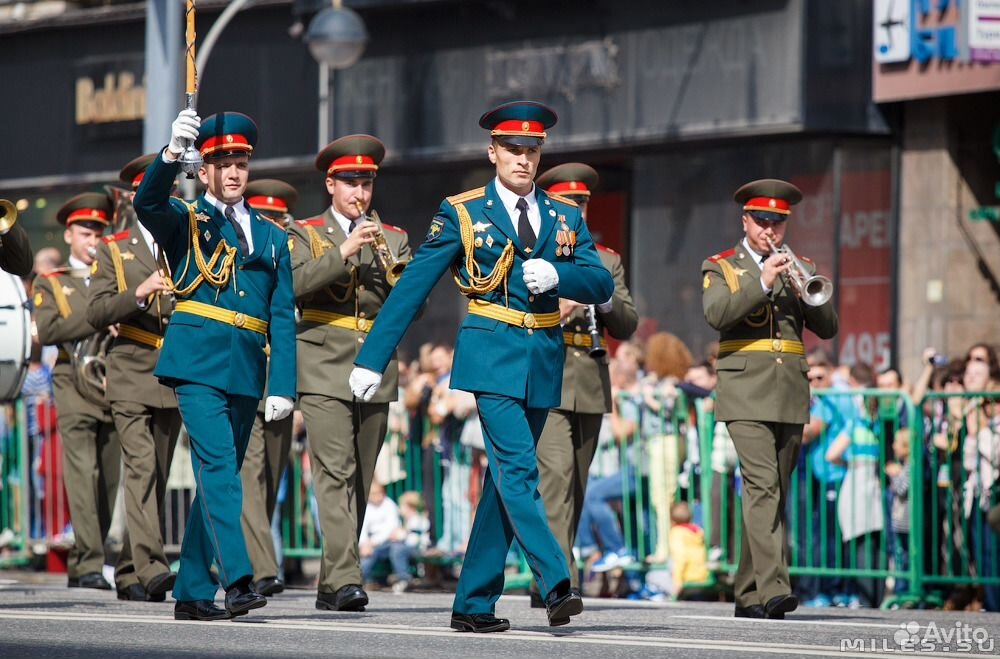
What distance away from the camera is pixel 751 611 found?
37.2 feet

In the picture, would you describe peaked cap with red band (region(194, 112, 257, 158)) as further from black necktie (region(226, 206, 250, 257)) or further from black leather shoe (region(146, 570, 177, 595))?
black leather shoe (region(146, 570, 177, 595))

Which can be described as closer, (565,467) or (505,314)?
(505,314)

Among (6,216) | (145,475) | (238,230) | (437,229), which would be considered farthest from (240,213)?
(145,475)

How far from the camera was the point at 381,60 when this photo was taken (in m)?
23.0

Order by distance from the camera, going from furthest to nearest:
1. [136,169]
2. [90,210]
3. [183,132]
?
[90,210], [136,169], [183,132]

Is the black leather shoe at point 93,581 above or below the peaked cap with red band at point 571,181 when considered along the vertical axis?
below

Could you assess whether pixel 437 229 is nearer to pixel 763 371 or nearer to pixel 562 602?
pixel 562 602

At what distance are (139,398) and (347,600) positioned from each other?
1.73m

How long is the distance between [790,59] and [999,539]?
7145 mm

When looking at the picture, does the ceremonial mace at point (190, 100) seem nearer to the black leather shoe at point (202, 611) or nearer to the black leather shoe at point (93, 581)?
the black leather shoe at point (202, 611)

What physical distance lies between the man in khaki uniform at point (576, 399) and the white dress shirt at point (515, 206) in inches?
93.1

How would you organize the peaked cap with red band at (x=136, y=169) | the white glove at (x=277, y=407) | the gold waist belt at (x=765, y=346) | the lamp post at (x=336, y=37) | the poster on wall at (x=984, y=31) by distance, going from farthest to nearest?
the lamp post at (x=336, y=37) → the poster on wall at (x=984, y=31) → the peaked cap with red band at (x=136, y=169) → the gold waist belt at (x=765, y=346) → the white glove at (x=277, y=407)

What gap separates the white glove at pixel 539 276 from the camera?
354 inches

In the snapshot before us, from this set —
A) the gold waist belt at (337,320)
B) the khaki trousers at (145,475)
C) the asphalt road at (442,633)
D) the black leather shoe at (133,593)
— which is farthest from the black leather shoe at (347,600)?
the gold waist belt at (337,320)
